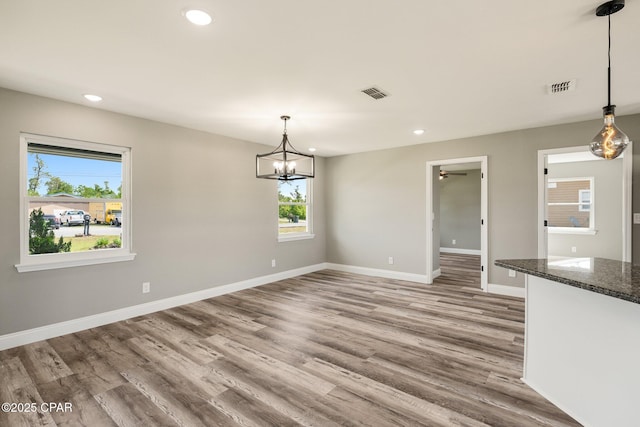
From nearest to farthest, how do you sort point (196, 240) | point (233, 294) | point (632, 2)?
point (632, 2) < point (196, 240) < point (233, 294)

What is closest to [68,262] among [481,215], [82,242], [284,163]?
[82,242]

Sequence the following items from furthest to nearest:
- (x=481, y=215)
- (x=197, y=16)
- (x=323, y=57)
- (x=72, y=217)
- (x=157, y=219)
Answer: (x=481, y=215) < (x=157, y=219) < (x=72, y=217) < (x=323, y=57) < (x=197, y=16)

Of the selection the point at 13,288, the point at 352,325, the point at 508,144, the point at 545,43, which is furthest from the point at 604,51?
the point at 13,288

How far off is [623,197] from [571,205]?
4048mm

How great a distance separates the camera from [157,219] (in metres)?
4.10

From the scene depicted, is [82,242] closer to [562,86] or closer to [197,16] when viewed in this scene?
[197,16]

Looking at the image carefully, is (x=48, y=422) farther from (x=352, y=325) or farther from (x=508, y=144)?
(x=508, y=144)

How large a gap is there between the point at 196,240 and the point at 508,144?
5002 mm

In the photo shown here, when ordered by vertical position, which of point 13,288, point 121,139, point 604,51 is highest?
point 604,51

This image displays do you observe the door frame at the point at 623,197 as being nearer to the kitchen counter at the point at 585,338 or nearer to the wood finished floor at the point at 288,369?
the wood finished floor at the point at 288,369

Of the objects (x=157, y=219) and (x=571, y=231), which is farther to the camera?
(x=571, y=231)

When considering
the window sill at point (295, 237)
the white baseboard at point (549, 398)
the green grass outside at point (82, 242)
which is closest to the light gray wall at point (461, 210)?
the window sill at point (295, 237)

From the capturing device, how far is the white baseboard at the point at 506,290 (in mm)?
4660

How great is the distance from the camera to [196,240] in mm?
4539
